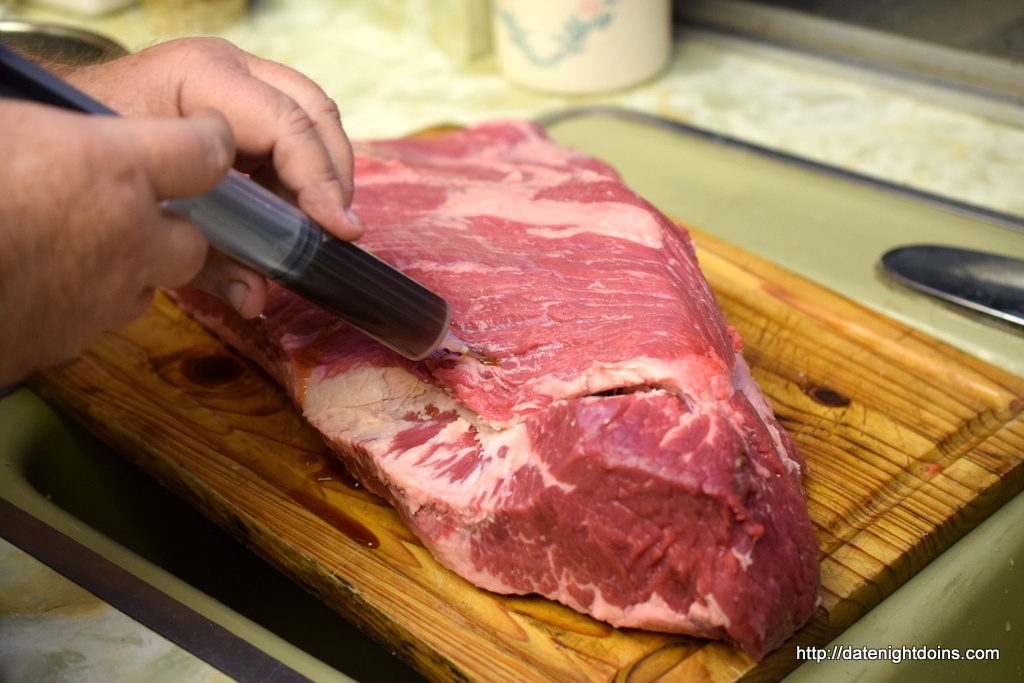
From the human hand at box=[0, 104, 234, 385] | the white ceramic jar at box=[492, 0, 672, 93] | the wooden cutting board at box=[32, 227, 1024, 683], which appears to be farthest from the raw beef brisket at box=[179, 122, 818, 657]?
the white ceramic jar at box=[492, 0, 672, 93]

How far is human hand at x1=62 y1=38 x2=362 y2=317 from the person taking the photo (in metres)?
1.34

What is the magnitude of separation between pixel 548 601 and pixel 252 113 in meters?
0.81

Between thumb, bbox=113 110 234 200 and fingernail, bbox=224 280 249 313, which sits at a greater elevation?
thumb, bbox=113 110 234 200

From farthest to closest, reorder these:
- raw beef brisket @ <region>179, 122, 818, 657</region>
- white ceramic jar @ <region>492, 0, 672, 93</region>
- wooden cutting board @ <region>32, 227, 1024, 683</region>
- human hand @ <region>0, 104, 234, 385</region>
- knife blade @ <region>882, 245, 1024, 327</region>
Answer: white ceramic jar @ <region>492, 0, 672, 93</region> → knife blade @ <region>882, 245, 1024, 327</region> → wooden cutting board @ <region>32, 227, 1024, 683</region> → raw beef brisket @ <region>179, 122, 818, 657</region> → human hand @ <region>0, 104, 234, 385</region>

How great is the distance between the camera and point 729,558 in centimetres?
125

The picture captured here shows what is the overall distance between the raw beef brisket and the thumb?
0.56m

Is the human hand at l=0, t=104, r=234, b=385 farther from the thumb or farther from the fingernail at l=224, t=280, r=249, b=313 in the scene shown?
the fingernail at l=224, t=280, r=249, b=313

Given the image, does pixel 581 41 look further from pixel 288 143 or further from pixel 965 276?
pixel 288 143

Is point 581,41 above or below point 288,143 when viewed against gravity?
below

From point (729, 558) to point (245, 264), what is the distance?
73 centimetres

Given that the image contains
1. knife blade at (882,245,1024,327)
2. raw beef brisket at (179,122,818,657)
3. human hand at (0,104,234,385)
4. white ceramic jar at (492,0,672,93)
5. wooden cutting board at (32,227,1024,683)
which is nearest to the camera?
human hand at (0,104,234,385)

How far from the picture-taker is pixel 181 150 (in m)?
1.04

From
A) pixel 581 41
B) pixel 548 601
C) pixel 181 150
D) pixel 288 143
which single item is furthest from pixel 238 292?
pixel 581 41

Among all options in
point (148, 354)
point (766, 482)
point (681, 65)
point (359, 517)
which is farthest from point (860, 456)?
point (681, 65)
